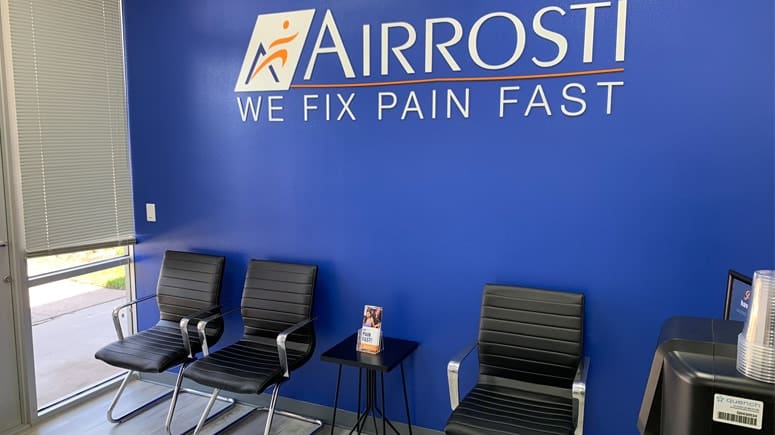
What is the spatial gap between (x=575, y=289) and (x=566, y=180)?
0.55 meters

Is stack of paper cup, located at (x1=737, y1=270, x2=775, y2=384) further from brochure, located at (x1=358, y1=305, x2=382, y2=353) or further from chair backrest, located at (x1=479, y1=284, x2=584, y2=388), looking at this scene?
brochure, located at (x1=358, y1=305, x2=382, y2=353)

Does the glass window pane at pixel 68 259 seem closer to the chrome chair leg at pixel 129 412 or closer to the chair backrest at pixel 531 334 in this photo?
the chrome chair leg at pixel 129 412

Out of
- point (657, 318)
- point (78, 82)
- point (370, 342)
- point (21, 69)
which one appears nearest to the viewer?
point (657, 318)

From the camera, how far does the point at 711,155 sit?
7.68ft

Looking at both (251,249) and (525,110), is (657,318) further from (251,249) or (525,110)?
(251,249)

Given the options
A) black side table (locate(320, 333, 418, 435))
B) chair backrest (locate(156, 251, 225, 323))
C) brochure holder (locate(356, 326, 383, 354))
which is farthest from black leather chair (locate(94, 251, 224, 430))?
brochure holder (locate(356, 326, 383, 354))

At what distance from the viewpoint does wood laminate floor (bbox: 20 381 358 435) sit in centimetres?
317

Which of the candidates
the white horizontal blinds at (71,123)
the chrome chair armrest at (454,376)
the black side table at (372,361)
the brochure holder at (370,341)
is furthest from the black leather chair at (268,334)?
the white horizontal blinds at (71,123)

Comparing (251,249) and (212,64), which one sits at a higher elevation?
(212,64)

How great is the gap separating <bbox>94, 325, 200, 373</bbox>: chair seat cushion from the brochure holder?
3.62 feet

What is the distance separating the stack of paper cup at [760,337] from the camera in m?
0.78

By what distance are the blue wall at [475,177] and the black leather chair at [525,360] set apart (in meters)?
0.17

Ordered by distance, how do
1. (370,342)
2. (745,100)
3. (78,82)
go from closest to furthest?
(745,100) < (370,342) < (78,82)

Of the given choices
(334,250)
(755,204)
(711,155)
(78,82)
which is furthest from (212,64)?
(755,204)
